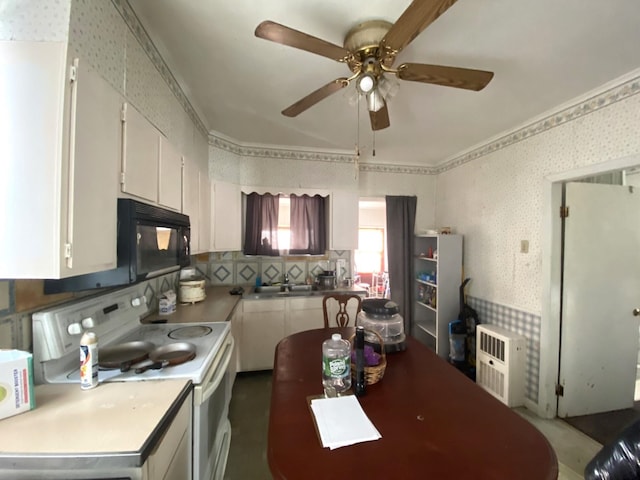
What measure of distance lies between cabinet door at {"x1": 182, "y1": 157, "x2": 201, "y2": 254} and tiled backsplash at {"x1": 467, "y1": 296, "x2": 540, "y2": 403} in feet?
9.82

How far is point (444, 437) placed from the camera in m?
0.88

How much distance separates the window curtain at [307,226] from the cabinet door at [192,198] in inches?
48.8

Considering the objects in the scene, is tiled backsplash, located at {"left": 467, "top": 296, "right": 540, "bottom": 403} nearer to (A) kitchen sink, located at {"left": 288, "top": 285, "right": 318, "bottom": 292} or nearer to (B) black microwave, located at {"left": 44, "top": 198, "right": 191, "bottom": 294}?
(A) kitchen sink, located at {"left": 288, "top": 285, "right": 318, "bottom": 292}

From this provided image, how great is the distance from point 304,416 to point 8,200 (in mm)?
1223

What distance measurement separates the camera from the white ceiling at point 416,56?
1309mm

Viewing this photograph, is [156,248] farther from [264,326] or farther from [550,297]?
[550,297]

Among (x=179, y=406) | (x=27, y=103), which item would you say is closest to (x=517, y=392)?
(x=179, y=406)

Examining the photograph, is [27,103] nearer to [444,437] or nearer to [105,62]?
[105,62]

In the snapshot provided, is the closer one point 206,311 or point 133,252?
point 133,252

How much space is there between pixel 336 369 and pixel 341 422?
0.67 feet

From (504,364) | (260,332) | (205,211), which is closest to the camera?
(504,364)

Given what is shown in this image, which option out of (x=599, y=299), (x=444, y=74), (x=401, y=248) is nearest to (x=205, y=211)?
(x=444, y=74)

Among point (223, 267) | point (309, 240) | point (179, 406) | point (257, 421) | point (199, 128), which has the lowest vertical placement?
point (257, 421)

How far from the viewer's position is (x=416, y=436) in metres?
0.88
